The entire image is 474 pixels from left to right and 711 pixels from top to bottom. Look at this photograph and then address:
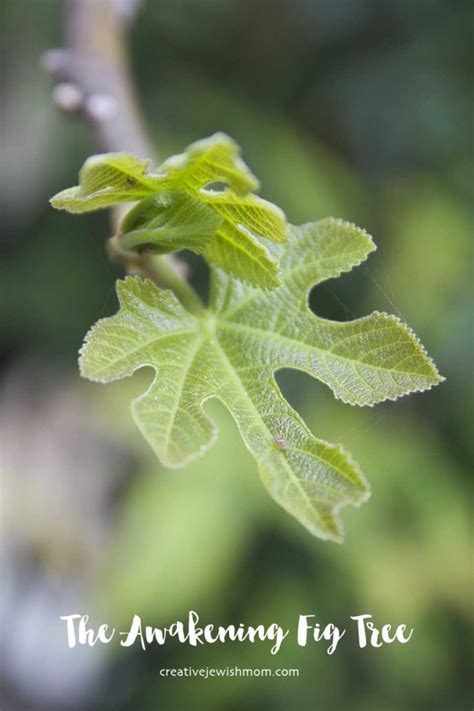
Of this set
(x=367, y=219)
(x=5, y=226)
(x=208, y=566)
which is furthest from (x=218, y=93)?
(x=208, y=566)

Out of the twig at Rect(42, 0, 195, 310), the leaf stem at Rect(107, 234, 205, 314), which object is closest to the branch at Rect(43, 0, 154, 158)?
the twig at Rect(42, 0, 195, 310)

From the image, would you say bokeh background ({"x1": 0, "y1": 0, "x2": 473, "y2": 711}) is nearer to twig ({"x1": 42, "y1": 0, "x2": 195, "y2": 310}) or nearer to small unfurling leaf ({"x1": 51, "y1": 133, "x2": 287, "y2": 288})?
twig ({"x1": 42, "y1": 0, "x2": 195, "y2": 310})

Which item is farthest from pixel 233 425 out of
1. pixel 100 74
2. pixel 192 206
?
pixel 192 206

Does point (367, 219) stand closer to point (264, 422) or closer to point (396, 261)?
point (396, 261)

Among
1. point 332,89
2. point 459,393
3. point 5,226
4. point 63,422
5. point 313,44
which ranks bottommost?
point 459,393

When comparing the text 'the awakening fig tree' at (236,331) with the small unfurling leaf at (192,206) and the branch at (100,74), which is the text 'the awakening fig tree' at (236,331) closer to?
the small unfurling leaf at (192,206)

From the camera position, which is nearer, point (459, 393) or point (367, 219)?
point (459, 393)

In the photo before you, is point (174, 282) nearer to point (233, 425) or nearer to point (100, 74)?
point (100, 74)
